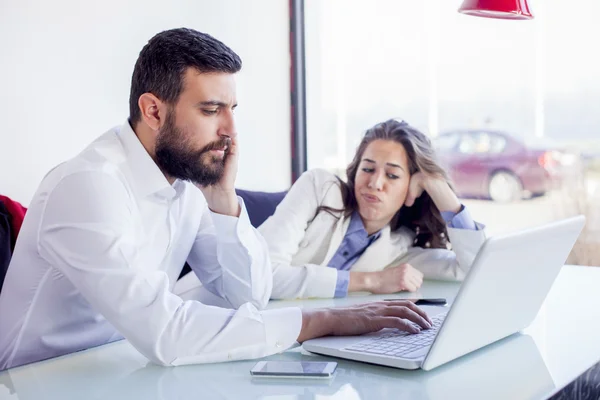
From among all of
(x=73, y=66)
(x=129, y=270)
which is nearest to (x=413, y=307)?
(x=129, y=270)

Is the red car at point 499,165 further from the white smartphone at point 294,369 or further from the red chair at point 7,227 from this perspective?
the white smartphone at point 294,369

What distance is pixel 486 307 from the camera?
49.5 inches

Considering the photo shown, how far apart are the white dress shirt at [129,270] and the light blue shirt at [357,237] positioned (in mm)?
583

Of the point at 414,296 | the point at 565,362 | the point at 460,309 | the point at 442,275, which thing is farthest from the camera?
the point at 442,275

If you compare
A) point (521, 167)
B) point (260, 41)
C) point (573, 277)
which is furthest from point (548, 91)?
point (573, 277)

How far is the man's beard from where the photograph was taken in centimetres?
169

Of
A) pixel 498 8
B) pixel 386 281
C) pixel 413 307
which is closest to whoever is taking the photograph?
pixel 413 307

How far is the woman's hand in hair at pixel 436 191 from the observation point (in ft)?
8.36

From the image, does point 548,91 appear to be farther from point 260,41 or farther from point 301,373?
point 301,373

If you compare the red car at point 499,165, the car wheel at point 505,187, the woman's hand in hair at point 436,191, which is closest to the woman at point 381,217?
the woman's hand in hair at point 436,191

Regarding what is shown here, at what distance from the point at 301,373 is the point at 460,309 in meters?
0.26

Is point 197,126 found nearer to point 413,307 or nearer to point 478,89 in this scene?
point 413,307

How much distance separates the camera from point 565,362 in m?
1.30

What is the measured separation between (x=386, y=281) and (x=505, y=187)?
211cm
